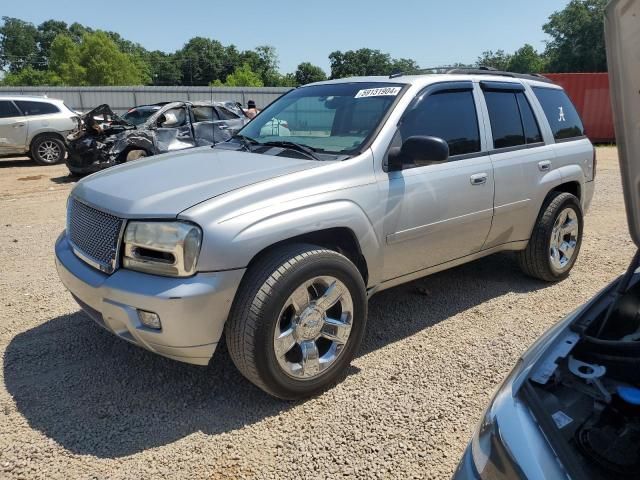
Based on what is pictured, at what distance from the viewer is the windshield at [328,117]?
3.44 meters

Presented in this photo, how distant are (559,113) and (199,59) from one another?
112524 millimetres

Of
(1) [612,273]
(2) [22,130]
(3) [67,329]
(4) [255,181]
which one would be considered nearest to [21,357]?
(3) [67,329]

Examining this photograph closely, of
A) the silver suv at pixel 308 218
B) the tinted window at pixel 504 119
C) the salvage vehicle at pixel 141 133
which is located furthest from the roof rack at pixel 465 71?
the salvage vehicle at pixel 141 133

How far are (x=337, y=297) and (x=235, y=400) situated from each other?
834mm

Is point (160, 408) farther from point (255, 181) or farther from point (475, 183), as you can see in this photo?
point (475, 183)

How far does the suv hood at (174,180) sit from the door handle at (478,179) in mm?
1282

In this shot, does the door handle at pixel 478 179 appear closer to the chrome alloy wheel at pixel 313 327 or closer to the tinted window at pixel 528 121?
the tinted window at pixel 528 121

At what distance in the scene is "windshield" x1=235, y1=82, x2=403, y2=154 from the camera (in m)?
3.44

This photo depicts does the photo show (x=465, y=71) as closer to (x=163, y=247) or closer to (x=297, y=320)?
(x=297, y=320)

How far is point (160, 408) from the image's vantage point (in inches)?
114

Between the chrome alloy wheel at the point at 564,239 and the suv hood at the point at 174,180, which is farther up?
the suv hood at the point at 174,180

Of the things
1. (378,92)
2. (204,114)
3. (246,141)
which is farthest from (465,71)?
(204,114)

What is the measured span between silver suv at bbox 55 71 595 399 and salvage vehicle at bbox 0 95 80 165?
36.5 ft

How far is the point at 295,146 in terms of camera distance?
352 cm
